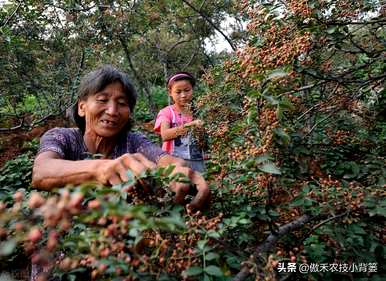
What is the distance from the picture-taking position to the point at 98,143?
5.67 ft

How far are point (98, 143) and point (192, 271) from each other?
97cm

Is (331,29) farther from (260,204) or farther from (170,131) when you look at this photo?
(170,131)

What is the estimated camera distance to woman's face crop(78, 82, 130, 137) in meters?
1.64

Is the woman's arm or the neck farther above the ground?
the neck

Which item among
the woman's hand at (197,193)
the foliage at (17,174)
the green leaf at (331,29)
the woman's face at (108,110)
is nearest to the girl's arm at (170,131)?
the woman's face at (108,110)

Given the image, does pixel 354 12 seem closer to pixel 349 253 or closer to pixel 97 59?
pixel 349 253

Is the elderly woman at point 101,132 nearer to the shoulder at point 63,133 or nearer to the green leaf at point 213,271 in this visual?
the shoulder at point 63,133

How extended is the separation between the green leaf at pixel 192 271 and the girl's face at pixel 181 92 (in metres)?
2.43

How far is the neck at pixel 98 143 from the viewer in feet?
5.61

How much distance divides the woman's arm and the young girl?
1.53 meters

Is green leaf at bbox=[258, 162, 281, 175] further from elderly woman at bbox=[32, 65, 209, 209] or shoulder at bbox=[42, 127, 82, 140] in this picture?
shoulder at bbox=[42, 127, 82, 140]

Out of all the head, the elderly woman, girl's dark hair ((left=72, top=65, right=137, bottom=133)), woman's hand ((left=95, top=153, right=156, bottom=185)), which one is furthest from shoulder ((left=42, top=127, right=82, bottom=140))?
the head

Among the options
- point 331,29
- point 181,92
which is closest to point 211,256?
point 331,29

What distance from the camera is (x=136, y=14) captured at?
6.41 metres
